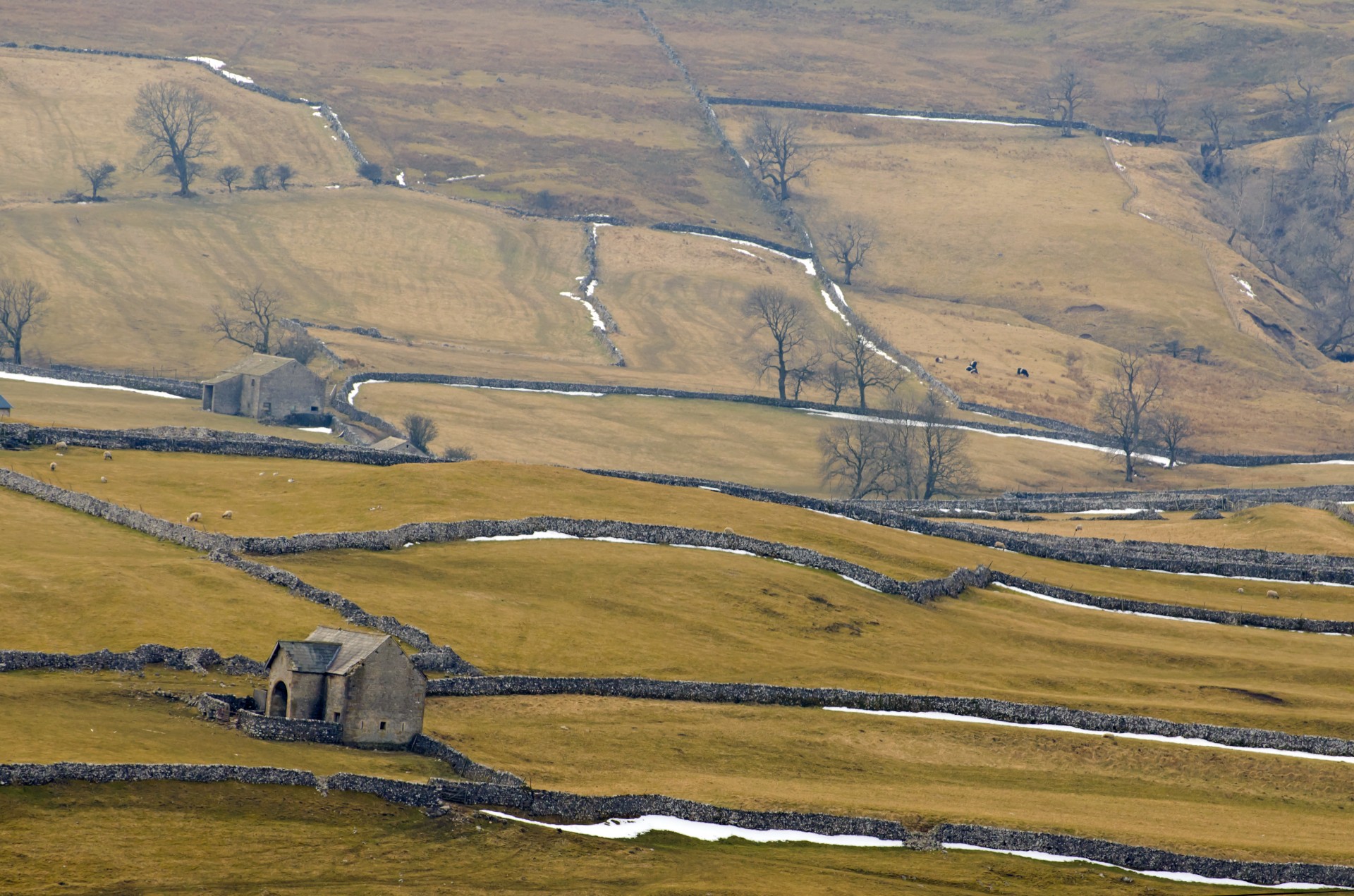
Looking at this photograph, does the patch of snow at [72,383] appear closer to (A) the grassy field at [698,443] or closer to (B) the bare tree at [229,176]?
(A) the grassy field at [698,443]

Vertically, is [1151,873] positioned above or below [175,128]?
below

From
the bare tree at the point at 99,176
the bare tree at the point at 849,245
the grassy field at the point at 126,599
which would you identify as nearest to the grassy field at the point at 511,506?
the grassy field at the point at 126,599

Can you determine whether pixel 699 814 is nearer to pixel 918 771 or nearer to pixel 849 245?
pixel 918 771

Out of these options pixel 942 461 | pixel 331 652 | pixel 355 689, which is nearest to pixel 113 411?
pixel 942 461

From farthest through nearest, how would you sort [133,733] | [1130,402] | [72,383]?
[1130,402]
[72,383]
[133,733]

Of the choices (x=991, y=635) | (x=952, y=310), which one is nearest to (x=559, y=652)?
(x=991, y=635)

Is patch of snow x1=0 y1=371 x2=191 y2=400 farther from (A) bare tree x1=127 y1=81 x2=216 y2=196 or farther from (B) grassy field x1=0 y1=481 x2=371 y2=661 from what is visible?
(A) bare tree x1=127 y1=81 x2=216 y2=196
